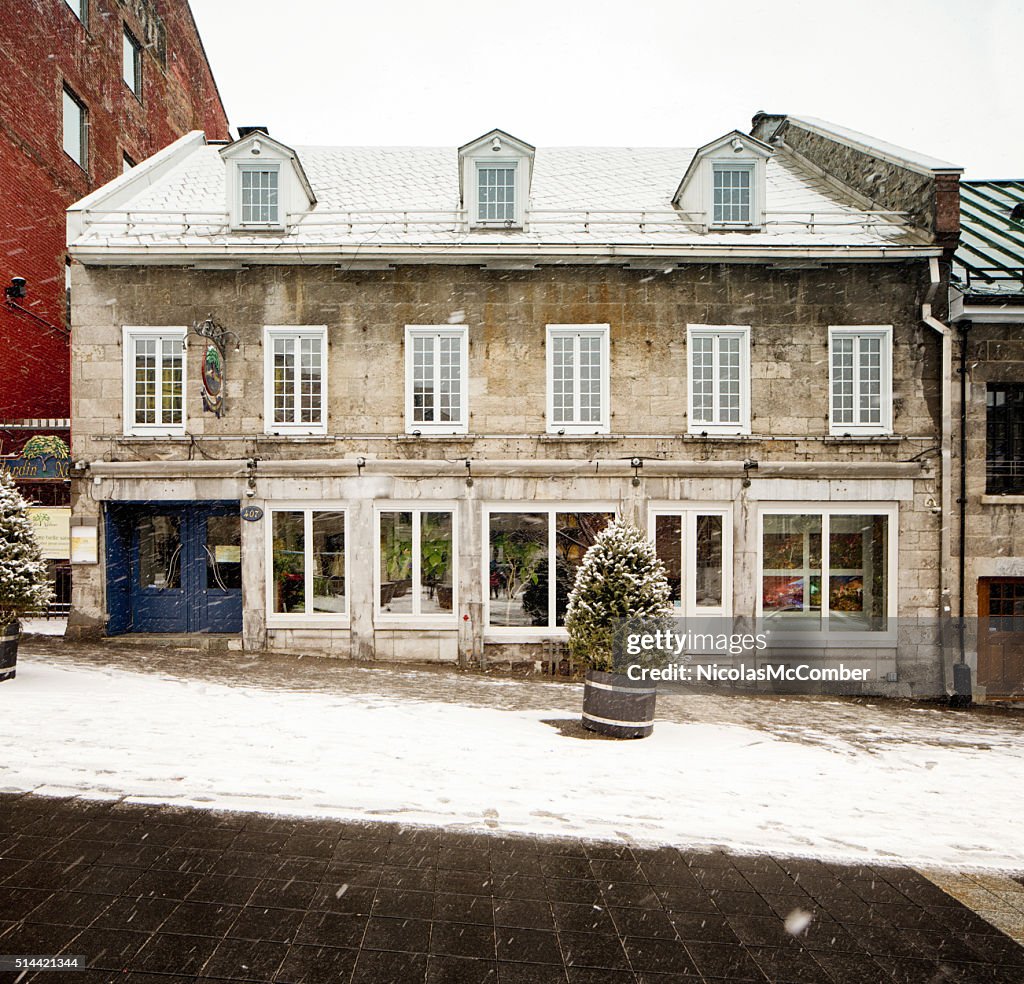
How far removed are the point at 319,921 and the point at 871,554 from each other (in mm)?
13271

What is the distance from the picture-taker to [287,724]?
9.01 meters

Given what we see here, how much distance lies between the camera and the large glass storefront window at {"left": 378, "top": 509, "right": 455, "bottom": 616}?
47.1 feet

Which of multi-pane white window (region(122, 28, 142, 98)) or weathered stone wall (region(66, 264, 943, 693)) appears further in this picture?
multi-pane white window (region(122, 28, 142, 98))

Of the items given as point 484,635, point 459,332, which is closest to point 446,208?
point 459,332

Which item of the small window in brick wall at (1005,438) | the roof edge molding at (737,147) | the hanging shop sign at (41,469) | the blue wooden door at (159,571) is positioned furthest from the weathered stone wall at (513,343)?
the roof edge molding at (737,147)

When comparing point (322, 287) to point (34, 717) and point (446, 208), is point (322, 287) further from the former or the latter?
point (34, 717)

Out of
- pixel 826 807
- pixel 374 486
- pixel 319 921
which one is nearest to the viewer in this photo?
pixel 319 921

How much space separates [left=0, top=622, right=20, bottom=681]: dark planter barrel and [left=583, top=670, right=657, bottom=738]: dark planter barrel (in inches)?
337

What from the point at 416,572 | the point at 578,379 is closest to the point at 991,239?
the point at 578,379

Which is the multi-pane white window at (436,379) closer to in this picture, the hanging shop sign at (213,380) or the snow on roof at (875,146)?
the hanging shop sign at (213,380)

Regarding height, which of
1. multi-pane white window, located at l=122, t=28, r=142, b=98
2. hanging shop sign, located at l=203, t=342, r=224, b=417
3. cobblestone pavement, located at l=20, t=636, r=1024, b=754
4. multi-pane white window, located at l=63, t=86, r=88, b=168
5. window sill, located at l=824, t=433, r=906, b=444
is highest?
multi-pane white window, located at l=122, t=28, r=142, b=98

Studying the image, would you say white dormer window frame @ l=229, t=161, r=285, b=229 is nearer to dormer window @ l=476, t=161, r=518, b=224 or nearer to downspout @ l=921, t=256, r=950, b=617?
dormer window @ l=476, t=161, r=518, b=224

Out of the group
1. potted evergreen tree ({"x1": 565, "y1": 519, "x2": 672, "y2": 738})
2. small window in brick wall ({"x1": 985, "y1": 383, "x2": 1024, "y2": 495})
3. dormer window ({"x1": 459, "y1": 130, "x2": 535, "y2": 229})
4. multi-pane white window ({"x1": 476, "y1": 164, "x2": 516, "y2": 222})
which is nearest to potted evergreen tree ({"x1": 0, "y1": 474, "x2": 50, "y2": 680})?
potted evergreen tree ({"x1": 565, "y1": 519, "x2": 672, "y2": 738})

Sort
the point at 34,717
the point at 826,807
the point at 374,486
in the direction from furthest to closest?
the point at 374,486 → the point at 34,717 → the point at 826,807
